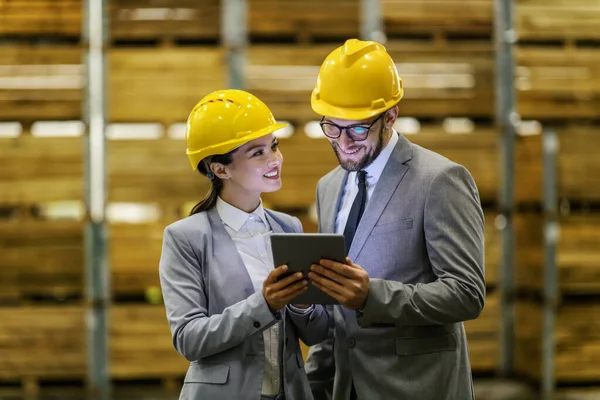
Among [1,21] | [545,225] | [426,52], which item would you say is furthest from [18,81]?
[545,225]

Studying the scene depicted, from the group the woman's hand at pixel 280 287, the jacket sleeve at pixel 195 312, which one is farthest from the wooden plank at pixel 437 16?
the woman's hand at pixel 280 287

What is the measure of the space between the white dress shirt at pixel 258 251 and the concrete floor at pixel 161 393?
155 inches

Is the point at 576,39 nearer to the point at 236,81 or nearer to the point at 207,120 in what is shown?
the point at 236,81

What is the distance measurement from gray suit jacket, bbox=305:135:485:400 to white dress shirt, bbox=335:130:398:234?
0.13ft

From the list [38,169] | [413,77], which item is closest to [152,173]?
[38,169]

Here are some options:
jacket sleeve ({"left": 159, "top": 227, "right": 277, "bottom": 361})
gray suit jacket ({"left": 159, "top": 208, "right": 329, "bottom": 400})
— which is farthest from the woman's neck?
jacket sleeve ({"left": 159, "top": 227, "right": 277, "bottom": 361})

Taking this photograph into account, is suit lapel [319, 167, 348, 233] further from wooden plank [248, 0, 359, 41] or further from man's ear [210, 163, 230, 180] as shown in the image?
wooden plank [248, 0, 359, 41]

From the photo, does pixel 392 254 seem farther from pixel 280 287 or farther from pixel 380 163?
pixel 280 287

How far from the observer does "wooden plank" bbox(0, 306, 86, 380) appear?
639cm

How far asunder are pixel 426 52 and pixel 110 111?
2789 mm

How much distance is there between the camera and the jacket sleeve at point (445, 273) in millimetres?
2711

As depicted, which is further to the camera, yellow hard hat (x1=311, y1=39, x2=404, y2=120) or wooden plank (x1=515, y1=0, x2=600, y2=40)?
wooden plank (x1=515, y1=0, x2=600, y2=40)

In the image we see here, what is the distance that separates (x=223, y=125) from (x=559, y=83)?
4.72 metres

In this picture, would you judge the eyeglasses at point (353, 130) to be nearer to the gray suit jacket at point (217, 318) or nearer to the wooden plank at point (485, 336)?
the gray suit jacket at point (217, 318)
